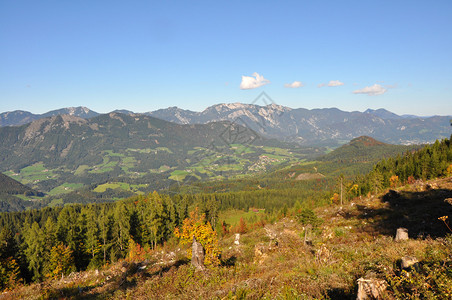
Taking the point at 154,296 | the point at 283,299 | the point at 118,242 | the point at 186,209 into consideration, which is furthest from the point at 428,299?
the point at 186,209

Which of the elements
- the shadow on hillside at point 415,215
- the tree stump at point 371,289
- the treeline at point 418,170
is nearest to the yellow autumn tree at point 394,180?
the treeline at point 418,170

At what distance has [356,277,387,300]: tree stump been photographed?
8.03 metres

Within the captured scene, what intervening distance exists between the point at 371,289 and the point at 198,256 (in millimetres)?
14605

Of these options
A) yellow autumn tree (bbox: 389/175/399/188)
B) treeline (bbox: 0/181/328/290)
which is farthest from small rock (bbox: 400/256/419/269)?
yellow autumn tree (bbox: 389/175/399/188)

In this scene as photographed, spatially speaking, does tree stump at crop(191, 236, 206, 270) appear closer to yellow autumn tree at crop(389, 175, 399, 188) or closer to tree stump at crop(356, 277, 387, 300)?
tree stump at crop(356, 277, 387, 300)

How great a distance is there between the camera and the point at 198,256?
64.7ft

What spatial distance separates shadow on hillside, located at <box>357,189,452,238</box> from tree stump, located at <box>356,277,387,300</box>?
9.60 m

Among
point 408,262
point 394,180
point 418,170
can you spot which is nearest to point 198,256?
point 408,262

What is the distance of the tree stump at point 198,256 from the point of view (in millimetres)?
18953

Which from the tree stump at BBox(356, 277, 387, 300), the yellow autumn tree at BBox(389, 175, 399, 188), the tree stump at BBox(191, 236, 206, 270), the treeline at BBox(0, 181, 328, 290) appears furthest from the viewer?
the yellow autumn tree at BBox(389, 175, 399, 188)

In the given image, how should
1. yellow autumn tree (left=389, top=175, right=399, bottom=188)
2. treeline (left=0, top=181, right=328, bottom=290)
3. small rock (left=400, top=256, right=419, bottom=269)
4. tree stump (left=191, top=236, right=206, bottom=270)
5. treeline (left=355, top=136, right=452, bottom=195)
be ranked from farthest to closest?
yellow autumn tree (left=389, top=175, right=399, bottom=188) → treeline (left=355, top=136, right=452, bottom=195) → treeline (left=0, top=181, right=328, bottom=290) → tree stump (left=191, top=236, right=206, bottom=270) → small rock (left=400, top=256, right=419, bottom=269)

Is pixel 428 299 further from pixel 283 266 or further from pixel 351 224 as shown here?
pixel 351 224

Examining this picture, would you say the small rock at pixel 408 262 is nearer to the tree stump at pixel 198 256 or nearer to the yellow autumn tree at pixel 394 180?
the tree stump at pixel 198 256

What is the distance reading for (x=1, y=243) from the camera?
44.5 meters
